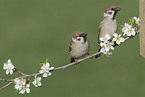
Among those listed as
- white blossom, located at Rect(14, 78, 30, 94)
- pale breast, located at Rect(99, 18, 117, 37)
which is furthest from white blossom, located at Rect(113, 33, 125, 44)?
white blossom, located at Rect(14, 78, 30, 94)

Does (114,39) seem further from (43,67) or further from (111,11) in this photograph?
(43,67)

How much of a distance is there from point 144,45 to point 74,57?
0.75 m

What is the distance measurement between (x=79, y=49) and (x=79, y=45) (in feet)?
0.17

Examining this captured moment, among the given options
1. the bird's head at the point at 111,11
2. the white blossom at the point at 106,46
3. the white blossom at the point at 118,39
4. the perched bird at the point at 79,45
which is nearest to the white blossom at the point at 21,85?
the perched bird at the point at 79,45

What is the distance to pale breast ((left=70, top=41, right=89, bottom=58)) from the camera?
122 inches

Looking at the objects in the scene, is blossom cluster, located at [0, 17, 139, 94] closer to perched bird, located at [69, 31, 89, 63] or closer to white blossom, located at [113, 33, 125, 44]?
white blossom, located at [113, 33, 125, 44]

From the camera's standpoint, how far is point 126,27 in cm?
288

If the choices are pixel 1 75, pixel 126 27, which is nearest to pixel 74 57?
pixel 126 27

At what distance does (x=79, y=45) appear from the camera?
3152 mm

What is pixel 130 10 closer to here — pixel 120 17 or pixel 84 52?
pixel 120 17

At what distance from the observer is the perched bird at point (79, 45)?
300 cm

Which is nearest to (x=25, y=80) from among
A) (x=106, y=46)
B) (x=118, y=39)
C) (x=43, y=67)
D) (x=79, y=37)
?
(x=43, y=67)

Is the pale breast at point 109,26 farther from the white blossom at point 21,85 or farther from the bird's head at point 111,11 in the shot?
the white blossom at point 21,85

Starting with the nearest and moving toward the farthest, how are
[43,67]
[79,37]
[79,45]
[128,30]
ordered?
1. [43,67]
2. [128,30]
3. [79,37]
4. [79,45]
